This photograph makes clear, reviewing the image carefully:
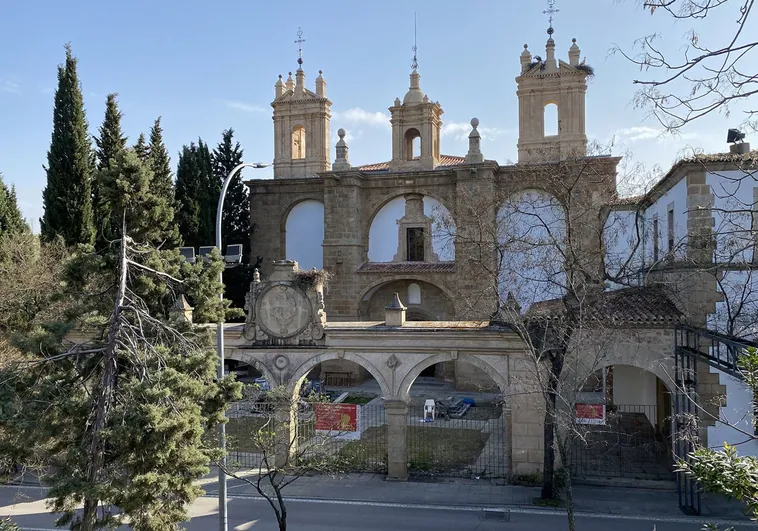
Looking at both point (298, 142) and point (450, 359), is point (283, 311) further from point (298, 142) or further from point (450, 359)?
point (298, 142)

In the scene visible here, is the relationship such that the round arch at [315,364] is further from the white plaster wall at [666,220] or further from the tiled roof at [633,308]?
the white plaster wall at [666,220]

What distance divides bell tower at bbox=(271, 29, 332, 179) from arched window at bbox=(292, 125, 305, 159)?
0.06 meters

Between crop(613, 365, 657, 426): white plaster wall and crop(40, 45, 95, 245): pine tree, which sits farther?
crop(40, 45, 95, 245): pine tree

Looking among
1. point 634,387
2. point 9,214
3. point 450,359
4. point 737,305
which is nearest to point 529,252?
point 450,359

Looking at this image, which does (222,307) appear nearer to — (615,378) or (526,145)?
(615,378)

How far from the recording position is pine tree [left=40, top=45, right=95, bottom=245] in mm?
23609

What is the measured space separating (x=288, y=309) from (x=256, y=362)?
1834 mm

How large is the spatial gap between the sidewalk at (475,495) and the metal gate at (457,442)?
33.8 inches

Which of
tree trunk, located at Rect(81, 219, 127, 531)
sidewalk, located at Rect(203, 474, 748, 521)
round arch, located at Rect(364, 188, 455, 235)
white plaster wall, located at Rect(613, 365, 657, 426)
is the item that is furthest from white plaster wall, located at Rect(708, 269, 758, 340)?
round arch, located at Rect(364, 188, 455, 235)

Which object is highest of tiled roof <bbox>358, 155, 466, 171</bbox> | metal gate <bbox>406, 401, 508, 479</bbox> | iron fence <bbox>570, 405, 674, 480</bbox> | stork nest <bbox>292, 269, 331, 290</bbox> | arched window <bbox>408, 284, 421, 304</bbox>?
tiled roof <bbox>358, 155, 466, 171</bbox>

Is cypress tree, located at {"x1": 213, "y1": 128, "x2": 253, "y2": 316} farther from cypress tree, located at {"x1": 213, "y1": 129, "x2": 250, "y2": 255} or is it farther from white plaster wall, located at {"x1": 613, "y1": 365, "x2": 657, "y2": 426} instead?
white plaster wall, located at {"x1": 613, "y1": 365, "x2": 657, "y2": 426}

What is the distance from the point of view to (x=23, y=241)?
22.7 meters

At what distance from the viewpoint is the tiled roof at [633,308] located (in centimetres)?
1434

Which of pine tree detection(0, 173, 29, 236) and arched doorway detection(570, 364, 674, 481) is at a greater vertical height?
pine tree detection(0, 173, 29, 236)
